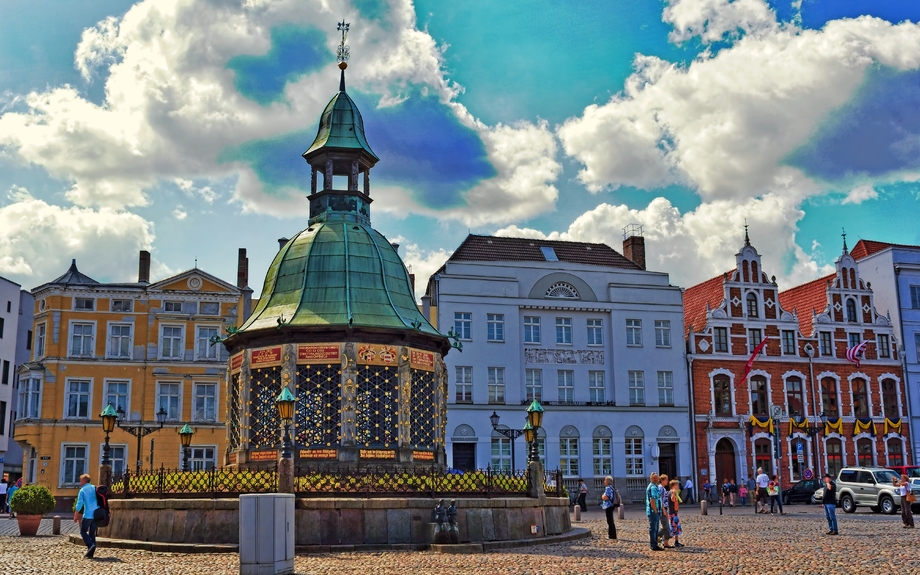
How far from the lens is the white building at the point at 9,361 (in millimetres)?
62062

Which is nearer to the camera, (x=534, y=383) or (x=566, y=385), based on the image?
(x=534, y=383)

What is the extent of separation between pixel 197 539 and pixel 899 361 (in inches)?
1937

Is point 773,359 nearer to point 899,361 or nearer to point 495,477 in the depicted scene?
point 899,361

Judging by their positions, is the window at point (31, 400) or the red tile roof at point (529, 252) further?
the red tile roof at point (529, 252)

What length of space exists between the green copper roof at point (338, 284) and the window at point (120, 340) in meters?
21.5

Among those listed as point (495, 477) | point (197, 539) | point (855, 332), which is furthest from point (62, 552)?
point (855, 332)

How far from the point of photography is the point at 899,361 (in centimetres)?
5984

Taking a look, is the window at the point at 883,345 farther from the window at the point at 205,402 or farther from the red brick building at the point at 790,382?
the window at the point at 205,402

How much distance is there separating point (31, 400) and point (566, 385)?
27.5 meters

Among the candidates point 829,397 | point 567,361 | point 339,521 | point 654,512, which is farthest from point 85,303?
point 829,397

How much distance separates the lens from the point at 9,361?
63000mm

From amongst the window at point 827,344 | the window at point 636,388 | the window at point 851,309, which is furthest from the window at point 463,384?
the window at point 851,309

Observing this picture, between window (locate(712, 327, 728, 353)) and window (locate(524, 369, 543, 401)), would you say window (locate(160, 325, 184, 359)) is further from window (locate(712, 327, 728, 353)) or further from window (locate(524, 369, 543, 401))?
window (locate(712, 327, 728, 353))

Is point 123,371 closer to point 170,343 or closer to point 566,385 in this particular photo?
point 170,343
